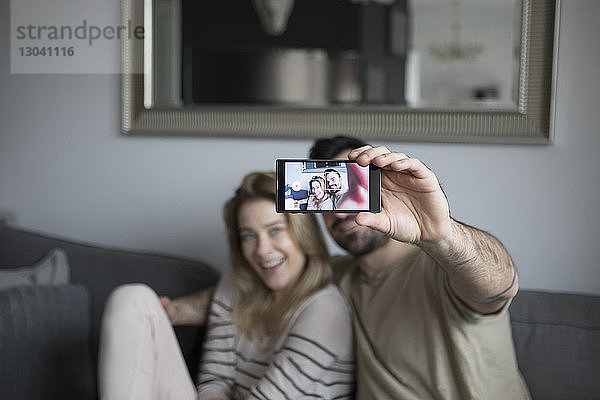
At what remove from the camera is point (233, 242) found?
181cm

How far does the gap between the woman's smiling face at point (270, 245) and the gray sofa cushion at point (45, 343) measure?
0.53 meters

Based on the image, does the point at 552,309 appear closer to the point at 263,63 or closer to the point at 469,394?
the point at 469,394

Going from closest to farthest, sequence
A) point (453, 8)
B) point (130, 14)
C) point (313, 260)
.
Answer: point (313, 260) → point (453, 8) → point (130, 14)

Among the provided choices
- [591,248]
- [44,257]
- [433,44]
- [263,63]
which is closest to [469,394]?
[591,248]

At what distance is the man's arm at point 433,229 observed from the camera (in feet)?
3.80

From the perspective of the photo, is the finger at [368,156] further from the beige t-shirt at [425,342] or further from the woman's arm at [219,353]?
the woman's arm at [219,353]

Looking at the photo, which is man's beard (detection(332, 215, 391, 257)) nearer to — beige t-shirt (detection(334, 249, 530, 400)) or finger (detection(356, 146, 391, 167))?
beige t-shirt (detection(334, 249, 530, 400))

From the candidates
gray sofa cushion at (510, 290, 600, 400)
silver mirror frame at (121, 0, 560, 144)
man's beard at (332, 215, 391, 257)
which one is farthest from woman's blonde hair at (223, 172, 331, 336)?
gray sofa cushion at (510, 290, 600, 400)

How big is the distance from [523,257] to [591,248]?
0.17 meters

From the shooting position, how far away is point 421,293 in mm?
1506

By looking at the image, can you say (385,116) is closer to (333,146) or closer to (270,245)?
(333,146)

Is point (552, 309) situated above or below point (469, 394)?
above

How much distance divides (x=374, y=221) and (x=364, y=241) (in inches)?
18.1

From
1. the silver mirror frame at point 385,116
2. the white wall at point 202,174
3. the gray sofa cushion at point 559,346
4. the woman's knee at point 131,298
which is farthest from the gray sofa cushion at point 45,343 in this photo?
the gray sofa cushion at point 559,346
